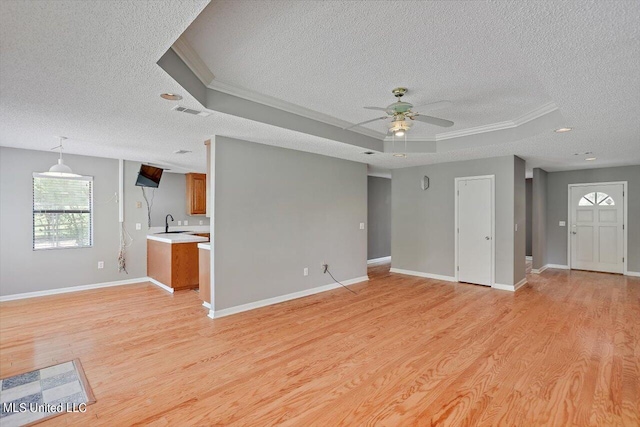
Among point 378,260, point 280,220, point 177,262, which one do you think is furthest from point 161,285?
point 378,260

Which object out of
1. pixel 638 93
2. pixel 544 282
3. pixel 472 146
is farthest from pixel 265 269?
pixel 544 282

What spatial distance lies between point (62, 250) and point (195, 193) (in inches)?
103

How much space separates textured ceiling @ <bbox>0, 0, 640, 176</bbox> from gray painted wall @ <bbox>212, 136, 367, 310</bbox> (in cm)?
63


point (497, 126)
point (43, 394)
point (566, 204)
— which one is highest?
point (497, 126)

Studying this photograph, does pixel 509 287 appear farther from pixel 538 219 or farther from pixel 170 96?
pixel 170 96

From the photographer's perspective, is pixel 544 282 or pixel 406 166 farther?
pixel 406 166

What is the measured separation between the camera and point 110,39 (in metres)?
1.83

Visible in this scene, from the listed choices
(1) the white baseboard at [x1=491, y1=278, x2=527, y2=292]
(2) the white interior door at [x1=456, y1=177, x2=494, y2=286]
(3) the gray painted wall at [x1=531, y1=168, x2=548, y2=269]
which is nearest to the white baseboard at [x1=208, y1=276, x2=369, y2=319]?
(2) the white interior door at [x1=456, y1=177, x2=494, y2=286]

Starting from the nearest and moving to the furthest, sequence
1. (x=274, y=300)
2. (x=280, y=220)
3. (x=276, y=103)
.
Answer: (x=276, y=103), (x=274, y=300), (x=280, y=220)

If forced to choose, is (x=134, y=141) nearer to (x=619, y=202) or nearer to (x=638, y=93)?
(x=638, y=93)

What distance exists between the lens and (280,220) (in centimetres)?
479

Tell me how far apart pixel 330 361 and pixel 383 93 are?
8.84 ft

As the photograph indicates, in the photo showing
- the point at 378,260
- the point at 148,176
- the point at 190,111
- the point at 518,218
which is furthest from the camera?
the point at 378,260

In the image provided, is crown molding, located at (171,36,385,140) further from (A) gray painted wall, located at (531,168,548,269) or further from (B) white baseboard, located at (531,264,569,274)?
(B) white baseboard, located at (531,264,569,274)
